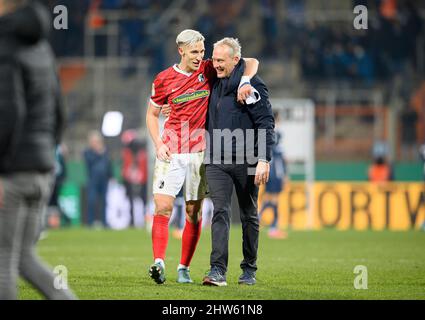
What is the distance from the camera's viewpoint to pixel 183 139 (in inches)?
361

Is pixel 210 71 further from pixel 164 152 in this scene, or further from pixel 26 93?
pixel 26 93

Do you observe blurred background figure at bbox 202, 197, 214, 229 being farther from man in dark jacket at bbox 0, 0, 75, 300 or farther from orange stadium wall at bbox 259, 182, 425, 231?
man in dark jacket at bbox 0, 0, 75, 300

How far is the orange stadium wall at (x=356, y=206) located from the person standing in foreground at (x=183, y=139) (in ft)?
39.8

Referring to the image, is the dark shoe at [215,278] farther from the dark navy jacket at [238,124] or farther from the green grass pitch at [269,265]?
the dark navy jacket at [238,124]

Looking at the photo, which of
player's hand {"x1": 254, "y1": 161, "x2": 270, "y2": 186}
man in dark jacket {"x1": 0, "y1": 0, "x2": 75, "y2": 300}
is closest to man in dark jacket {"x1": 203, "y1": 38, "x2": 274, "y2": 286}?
player's hand {"x1": 254, "y1": 161, "x2": 270, "y2": 186}

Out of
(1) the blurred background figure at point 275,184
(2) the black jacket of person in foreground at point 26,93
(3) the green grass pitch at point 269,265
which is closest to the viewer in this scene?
(2) the black jacket of person in foreground at point 26,93

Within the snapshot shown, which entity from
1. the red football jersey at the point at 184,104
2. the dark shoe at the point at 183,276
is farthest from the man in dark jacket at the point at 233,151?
the dark shoe at the point at 183,276

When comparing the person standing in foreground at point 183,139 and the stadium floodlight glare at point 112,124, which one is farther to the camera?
the stadium floodlight glare at point 112,124

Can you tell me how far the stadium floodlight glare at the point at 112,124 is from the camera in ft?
82.6

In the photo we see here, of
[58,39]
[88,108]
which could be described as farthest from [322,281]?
[58,39]

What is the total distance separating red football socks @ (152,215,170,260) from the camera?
29.4 feet

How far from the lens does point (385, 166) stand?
22828mm

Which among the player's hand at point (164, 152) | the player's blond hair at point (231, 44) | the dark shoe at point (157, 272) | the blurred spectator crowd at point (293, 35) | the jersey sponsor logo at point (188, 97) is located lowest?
the dark shoe at point (157, 272)

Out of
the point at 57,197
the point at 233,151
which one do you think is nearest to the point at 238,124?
the point at 233,151
